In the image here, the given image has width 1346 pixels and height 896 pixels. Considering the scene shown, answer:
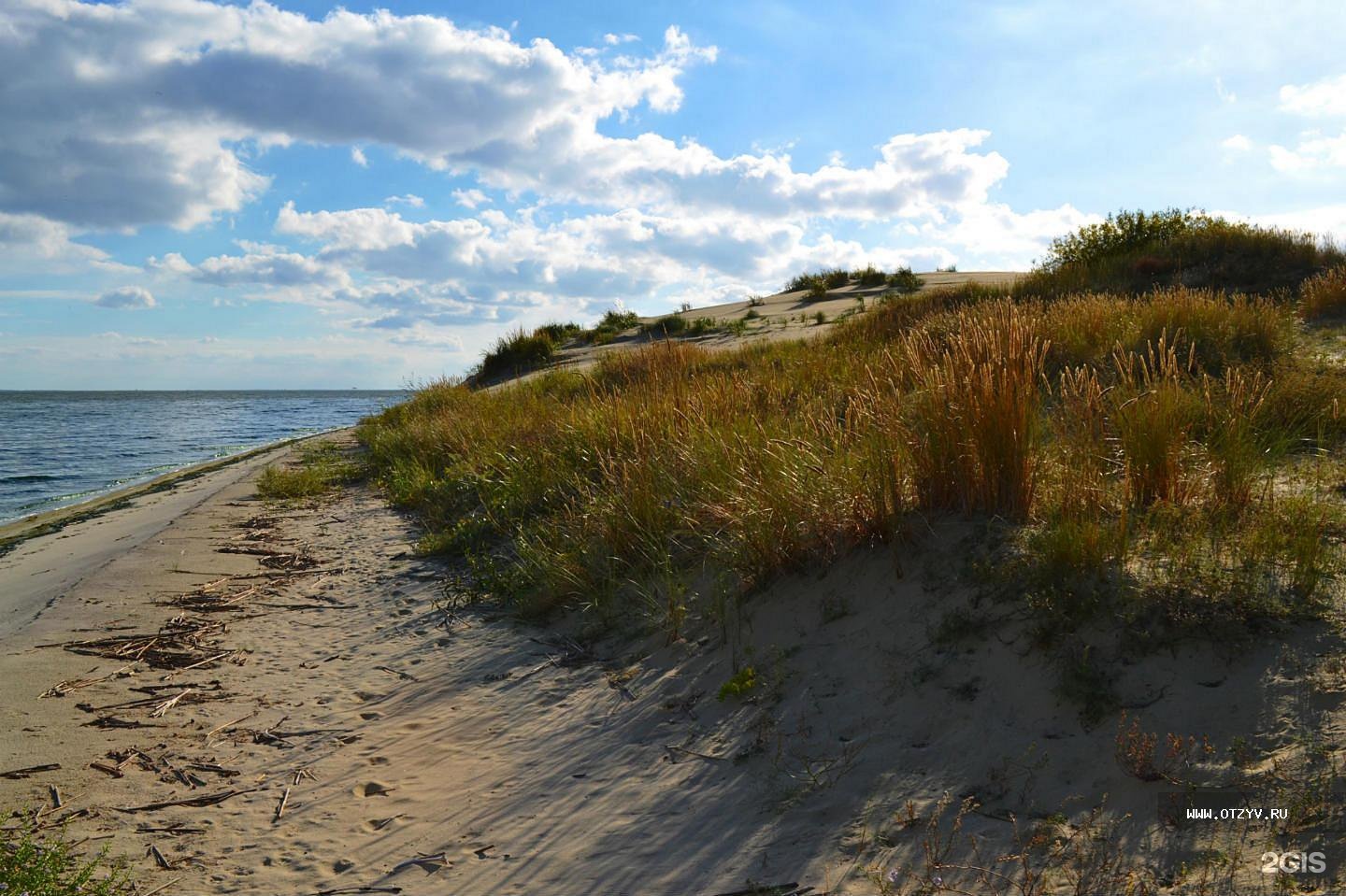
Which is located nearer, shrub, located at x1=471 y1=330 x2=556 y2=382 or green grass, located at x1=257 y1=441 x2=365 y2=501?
green grass, located at x1=257 y1=441 x2=365 y2=501

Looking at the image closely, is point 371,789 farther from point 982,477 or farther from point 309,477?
point 309,477

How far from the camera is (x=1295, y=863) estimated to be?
84.6 inches

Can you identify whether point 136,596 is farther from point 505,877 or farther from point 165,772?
point 505,877

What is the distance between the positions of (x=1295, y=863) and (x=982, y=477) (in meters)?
2.13

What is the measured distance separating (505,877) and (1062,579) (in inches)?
A: 97.7

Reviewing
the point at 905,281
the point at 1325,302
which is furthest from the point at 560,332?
the point at 1325,302

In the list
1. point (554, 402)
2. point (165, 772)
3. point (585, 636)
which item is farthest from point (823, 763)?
point (554, 402)

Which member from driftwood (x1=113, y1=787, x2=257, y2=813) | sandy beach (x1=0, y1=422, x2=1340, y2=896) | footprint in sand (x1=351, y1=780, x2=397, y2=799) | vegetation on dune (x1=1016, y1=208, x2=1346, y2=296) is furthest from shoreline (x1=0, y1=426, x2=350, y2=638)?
vegetation on dune (x1=1016, y1=208, x2=1346, y2=296)

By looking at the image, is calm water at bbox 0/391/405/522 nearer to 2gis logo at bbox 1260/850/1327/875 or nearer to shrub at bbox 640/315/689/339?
shrub at bbox 640/315/689/339

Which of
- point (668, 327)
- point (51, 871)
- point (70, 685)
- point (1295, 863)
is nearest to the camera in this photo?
point (1295, 863)

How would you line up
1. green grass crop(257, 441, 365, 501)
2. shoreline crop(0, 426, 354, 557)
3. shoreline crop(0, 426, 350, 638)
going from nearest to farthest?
shoreline crop(0, 426, 350, 638)
shoreline crop(0, 426, 354, 557)
green grass crop(257, 441, 365, 501)

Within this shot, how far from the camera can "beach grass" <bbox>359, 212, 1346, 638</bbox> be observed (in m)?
3.42

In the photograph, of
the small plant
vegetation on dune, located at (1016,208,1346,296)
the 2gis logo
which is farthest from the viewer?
vegetation on dune, located at (1016,208,1346,296)

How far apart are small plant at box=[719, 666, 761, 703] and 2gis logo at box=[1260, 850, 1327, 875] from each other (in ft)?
6.65
